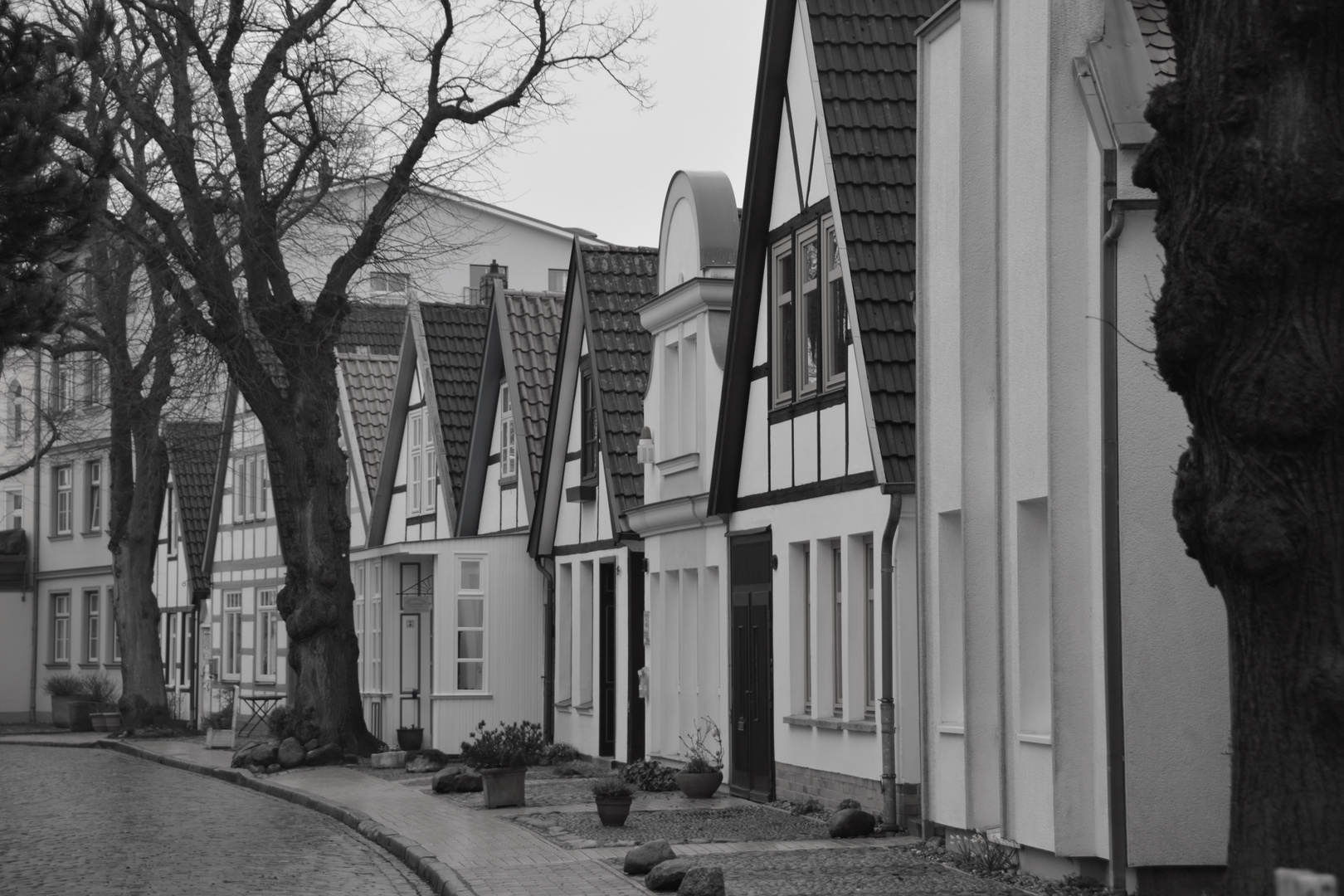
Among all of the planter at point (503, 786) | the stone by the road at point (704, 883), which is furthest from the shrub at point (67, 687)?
the stone by the road at point (704, 883)

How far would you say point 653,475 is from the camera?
2241 cm

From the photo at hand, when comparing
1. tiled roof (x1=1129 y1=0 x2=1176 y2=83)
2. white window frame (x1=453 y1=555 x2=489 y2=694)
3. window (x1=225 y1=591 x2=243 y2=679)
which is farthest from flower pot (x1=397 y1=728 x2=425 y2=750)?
tiled roof (x1=1129 y1=0 x2=1176 y2=83)

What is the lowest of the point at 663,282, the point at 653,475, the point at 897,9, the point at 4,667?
the point at 4,667

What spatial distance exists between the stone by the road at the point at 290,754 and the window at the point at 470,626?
299 centimetres

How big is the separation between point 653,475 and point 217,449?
966 inches

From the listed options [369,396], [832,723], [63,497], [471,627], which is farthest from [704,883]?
[63,497]

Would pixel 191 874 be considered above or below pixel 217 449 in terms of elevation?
below

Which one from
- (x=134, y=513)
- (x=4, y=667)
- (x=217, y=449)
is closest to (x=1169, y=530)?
(x=134, y=513)

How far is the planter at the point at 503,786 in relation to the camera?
18781 mm

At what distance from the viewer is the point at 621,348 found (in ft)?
83.4

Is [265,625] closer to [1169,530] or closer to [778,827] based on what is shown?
[778,827]

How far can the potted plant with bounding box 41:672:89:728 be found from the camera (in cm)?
4472

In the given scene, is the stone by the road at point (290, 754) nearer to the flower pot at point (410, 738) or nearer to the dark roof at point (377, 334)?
the flower pot at point (410, 738)

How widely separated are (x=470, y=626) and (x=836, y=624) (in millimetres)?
12735
